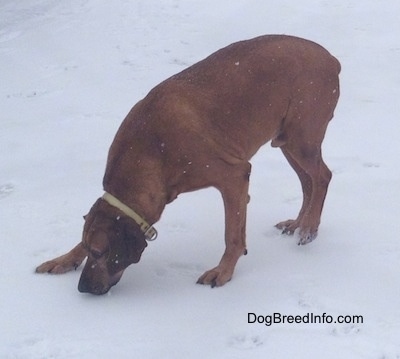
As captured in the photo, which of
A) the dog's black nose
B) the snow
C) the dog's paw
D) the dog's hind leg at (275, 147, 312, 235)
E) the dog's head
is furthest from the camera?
the dog's hind leg at (275, 147, 312, 235)

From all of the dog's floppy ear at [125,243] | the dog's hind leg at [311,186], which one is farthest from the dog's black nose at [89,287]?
the dog's hind leg at [311,186]

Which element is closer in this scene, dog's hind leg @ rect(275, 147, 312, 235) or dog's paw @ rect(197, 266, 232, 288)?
dog's paw @ rect(197, 266, 232, 288)

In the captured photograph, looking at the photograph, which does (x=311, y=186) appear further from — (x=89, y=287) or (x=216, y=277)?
(x=89, y=287)

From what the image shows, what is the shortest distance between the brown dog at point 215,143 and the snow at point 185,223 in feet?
0.65

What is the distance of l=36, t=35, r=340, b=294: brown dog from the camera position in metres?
3.75

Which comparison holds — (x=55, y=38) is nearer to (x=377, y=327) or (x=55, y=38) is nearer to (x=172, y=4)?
(x=172, y=4)

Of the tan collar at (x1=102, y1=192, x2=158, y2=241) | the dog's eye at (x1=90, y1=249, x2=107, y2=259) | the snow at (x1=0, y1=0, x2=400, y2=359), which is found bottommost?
the snow at (x1=0, y1=0, x2=400, y2=359)

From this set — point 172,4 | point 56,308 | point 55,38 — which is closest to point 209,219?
point 56,308

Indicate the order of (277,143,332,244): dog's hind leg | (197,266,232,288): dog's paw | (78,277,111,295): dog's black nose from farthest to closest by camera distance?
1. (277,143,332,244): dog's hind leg
2. (197,266,232,288): dog's paw
3. (78,277,111,295): dog's black nose

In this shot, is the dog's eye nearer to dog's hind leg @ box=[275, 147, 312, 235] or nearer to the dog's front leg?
the dog's front leg

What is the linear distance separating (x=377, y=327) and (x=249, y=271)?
0.87 m

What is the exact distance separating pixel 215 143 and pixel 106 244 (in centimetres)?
80

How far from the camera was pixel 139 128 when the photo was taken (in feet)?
12.5

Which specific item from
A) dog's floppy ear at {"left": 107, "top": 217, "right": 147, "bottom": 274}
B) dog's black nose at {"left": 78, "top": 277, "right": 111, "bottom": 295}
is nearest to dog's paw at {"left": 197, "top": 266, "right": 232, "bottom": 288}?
dog's floppy ear at {"left": 107, "top": 217, "right": 147, "bottom": 274}
